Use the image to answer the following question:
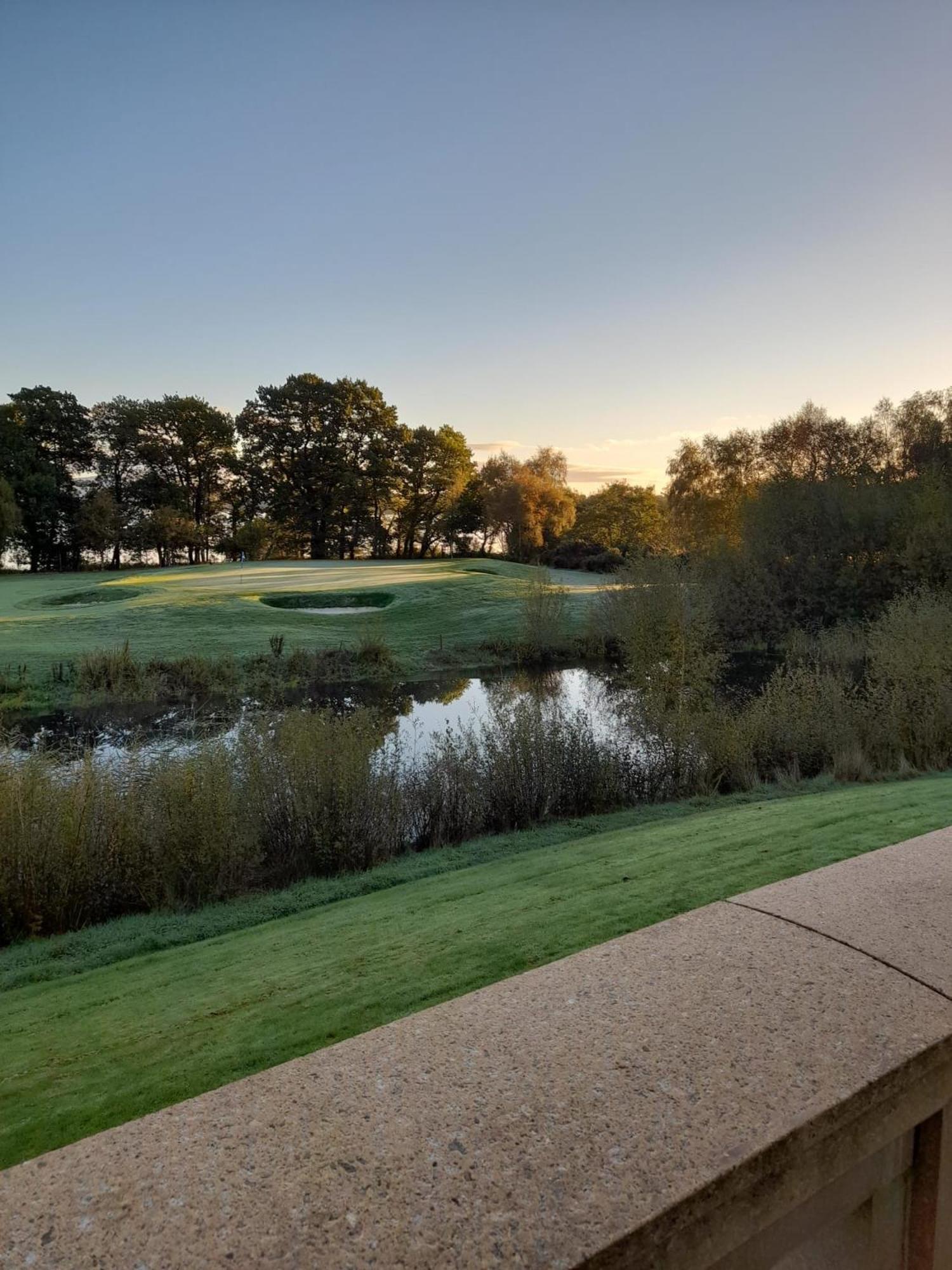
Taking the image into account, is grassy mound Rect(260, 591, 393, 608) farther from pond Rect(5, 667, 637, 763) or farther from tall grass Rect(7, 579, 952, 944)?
tall grass Rect(7, 579, 952, 944)

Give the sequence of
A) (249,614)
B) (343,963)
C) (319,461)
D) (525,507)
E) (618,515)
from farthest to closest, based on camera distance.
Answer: (618,515) < (319,461) < (525,507) < (249,614) < (343,963)

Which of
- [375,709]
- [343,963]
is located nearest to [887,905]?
[343,963]

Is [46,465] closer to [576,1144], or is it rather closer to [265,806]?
[265,806]

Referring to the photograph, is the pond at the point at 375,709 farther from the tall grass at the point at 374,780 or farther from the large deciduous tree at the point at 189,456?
the large deciduous tree at the point at 189,456

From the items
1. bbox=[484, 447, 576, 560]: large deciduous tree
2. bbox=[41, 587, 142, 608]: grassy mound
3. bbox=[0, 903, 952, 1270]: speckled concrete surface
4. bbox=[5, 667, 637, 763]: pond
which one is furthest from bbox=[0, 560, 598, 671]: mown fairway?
bbox=[0, 903, 952, 1270]: speckled concrete surface

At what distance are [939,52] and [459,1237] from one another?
10.4m

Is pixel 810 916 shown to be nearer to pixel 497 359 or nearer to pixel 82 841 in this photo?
pixel 82 841

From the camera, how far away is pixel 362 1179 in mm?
1246

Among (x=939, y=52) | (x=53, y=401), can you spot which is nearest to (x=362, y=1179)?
(x=939, y=52)

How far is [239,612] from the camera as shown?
26984 millimetres

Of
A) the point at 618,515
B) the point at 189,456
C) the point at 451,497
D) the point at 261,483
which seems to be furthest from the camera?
the point at 618,515

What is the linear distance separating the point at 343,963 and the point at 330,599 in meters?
29.1

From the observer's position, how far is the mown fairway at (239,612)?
2209cm

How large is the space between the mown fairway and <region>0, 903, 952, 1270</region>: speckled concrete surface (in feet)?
65.6
